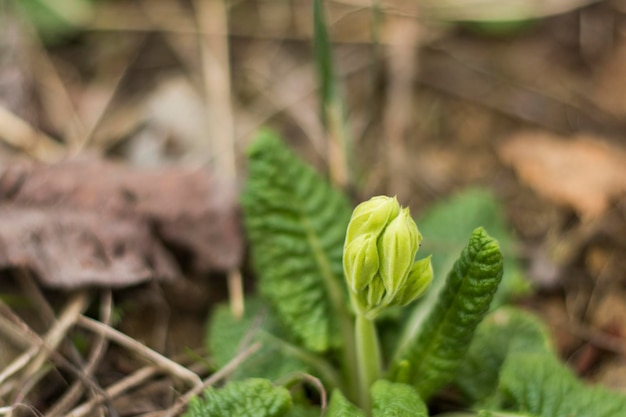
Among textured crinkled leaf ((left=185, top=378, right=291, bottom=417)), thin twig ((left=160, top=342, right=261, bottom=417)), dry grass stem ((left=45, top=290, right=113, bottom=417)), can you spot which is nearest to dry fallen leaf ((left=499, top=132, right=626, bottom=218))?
thin twig ((left=160, top=342, right=261, bottom=417))

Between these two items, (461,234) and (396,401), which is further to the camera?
(461,234)

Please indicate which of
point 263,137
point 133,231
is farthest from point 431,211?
point 133,231

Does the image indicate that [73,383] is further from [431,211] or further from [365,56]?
[365,56]

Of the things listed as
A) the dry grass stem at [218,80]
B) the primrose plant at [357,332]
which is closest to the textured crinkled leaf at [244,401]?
the primrose plant at [357,332]

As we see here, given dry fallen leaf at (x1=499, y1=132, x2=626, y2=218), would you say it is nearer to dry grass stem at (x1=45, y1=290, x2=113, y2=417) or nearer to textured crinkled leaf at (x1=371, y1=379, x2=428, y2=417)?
textured crinkled leaf at (x1=371, y1=379, x2=428, y2=417)

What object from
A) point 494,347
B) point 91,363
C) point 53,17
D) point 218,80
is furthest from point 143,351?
point 53,17

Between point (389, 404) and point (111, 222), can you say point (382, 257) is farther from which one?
point (111, 222)
